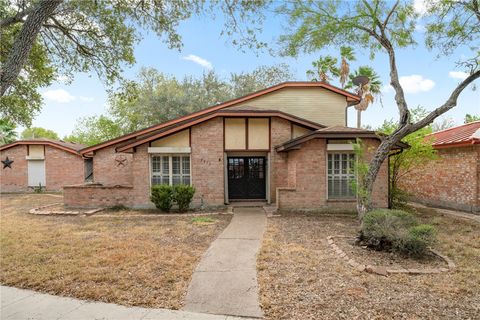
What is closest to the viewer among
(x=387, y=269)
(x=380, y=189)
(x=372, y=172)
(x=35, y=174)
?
(x=387, y=269)

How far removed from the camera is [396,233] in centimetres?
585

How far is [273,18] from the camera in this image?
7.56 metres

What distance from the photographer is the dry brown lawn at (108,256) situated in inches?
167

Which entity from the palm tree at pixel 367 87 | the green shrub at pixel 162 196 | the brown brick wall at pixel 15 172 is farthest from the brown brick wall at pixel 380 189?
the brown brick wall at pixel 15 172

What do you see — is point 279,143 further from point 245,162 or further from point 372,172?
point 372,172

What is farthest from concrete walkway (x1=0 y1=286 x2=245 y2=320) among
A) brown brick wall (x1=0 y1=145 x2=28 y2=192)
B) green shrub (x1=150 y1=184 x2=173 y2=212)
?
brown brick wall (x1=0 y1=145 x2=28 y2=192)

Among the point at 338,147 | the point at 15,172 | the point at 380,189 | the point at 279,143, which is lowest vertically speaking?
the point at 380,189

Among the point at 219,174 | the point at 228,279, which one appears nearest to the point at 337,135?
the point at 219,174

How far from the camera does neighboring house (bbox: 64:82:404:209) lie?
10.9 meters

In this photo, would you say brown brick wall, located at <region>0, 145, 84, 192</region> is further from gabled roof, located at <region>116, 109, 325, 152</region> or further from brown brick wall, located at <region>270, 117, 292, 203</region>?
brown brick wall, located at <region>270, 117, 292, 203</region>

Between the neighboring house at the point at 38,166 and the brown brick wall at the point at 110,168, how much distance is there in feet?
19.6

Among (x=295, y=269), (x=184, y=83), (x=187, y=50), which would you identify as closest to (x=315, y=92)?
(x=187, y=50)

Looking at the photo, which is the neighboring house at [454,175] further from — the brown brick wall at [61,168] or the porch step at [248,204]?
the brown brick wall at [61,168]

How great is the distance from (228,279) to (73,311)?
2206 millimetres
